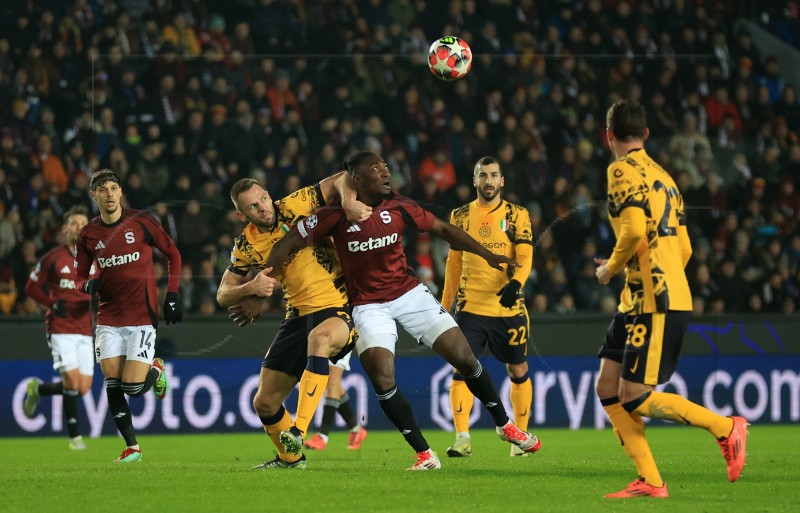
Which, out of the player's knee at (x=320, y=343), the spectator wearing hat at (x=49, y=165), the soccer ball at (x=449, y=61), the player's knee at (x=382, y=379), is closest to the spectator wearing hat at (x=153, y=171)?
the spectator wearing hat at (x=49, y=165)

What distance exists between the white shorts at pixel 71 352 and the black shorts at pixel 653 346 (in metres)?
6.92

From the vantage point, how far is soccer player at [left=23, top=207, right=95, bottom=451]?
11562 mm

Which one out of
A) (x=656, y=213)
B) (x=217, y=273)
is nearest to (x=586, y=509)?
(x=656, y=213)

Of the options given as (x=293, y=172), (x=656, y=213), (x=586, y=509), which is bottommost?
(x=586, y=509)

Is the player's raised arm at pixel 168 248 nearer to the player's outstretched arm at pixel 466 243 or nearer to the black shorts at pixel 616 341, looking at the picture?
the player's outstretched arm at pixel 466 243

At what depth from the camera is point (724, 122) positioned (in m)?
15.4

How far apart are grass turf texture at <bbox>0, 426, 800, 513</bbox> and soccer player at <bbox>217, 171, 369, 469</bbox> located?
0.46m

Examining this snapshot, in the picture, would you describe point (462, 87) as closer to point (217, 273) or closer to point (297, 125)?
point (297, 125)

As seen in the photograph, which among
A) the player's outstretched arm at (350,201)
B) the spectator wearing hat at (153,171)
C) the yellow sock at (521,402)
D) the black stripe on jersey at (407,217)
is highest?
the spectator wearing hat at (153,171)

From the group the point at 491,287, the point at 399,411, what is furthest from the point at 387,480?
the point at 491,287

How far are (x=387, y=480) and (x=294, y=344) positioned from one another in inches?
48.4

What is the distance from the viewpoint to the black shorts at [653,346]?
20.0ft

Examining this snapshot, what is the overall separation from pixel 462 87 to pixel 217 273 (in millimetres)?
4486

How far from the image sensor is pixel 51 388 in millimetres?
11656
